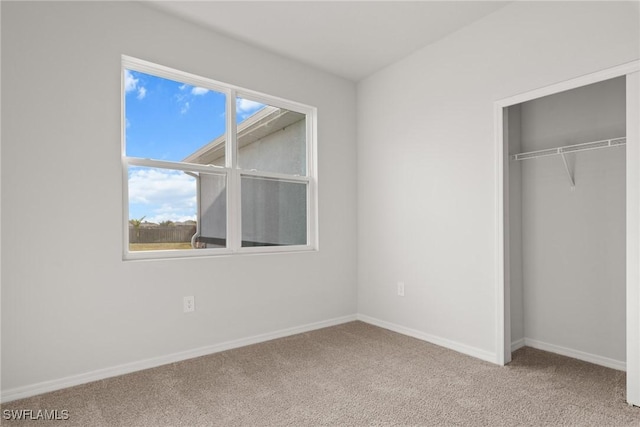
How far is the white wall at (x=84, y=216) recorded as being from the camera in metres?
2.15

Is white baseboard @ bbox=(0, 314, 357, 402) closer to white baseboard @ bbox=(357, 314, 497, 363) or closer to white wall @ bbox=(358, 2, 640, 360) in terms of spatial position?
white baseboard @ bbox=(357, 314, 497, 363)

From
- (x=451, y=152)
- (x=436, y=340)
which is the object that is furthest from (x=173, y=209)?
(x=436, y=340)

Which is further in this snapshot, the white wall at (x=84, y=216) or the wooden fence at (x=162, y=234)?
the wooden fence at (x=162, y=234)

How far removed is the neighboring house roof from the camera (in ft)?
9.96

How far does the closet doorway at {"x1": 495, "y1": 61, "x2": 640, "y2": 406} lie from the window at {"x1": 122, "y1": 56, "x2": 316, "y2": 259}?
181cm

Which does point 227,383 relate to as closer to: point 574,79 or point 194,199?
point 194,199

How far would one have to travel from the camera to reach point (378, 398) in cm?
214

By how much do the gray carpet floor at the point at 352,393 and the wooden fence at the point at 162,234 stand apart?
36.0 inches

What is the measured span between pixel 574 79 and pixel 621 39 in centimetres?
29

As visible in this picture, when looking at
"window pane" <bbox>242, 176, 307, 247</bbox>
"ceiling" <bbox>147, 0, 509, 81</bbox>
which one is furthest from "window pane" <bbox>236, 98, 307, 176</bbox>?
"ceiling" <bbox>147, 0, 509, 81</bbox>

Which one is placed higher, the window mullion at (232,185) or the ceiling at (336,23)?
the ceiling at (336,23)

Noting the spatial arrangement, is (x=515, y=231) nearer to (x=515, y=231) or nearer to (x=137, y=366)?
(x=515, y=231)

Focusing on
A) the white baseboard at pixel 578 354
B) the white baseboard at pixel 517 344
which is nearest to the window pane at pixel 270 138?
the white baseboard at pixel 517 344

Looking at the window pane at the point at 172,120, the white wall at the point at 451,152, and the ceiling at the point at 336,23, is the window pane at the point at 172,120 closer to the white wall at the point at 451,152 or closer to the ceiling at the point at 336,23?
the ceiling at the point at 336,23
